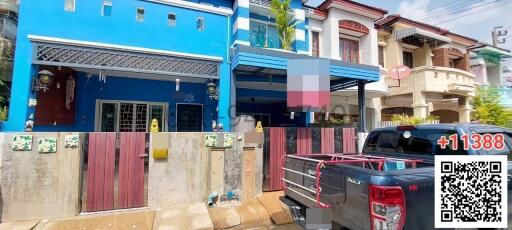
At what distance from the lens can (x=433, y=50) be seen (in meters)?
15.5

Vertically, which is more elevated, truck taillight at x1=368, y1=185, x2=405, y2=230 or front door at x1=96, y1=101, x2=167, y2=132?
front door at x1=96, y1=101, x2=167, y2=132

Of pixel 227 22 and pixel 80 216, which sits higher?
pixel 227 22

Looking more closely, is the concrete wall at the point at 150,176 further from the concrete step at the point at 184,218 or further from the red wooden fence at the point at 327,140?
the red wooden fence at the point at 327,140

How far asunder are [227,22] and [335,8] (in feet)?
21.0

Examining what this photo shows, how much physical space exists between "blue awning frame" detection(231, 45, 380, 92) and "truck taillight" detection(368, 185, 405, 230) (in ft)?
17.9

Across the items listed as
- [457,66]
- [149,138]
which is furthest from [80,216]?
[457,66]

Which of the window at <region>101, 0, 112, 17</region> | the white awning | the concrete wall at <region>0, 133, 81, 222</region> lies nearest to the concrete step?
the concrete wall at <region>0, 133, 81, 222</region>

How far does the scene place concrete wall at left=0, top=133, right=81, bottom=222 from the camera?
4617mm

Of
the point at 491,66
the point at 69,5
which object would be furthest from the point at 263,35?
the point at 491,66

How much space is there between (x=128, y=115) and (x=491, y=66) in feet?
85.7

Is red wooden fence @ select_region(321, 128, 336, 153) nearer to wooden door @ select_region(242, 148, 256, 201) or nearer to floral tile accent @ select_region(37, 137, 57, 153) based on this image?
wooden door @ select_region(242, 148, 256, 201)

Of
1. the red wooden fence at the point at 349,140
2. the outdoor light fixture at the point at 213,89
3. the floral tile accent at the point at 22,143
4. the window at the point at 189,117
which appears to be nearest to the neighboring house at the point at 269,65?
the outdoor light fixture at the point at 213,89

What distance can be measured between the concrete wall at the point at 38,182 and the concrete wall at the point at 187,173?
1405 millimetres

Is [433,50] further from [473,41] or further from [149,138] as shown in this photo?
[149,138]
